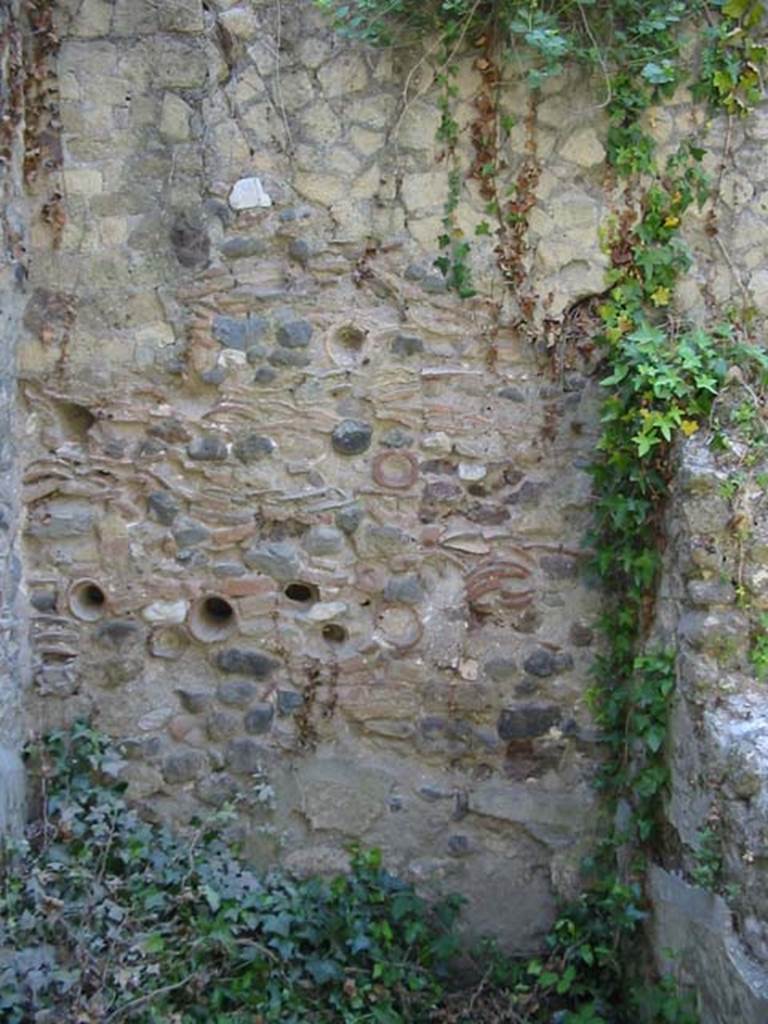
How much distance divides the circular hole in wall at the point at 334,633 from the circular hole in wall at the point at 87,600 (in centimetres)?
80

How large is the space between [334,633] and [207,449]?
30.9 inches

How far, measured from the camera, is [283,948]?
3816 millimetres

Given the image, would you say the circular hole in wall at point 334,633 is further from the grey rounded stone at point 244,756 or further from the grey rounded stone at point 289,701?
the grey rounded stone at point 244,756

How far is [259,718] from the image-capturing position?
4250mm

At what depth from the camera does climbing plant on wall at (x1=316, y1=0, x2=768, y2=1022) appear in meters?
3.95

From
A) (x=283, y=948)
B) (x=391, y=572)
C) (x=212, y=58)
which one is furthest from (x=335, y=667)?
(x=212, y=58)

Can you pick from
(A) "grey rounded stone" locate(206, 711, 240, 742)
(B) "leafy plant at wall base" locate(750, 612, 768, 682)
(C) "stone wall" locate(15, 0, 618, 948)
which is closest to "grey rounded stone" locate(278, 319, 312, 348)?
(C) "stone wall" locate(15, 0, 618, 948)

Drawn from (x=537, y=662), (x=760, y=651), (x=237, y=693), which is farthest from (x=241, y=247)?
(x=760, y=651)

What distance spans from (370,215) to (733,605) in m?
1.80

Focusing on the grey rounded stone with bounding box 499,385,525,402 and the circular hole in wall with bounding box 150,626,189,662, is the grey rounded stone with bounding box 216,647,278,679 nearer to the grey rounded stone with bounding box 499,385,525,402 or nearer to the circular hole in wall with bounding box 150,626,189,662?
the circular hole in wall with bounding box 150,626,189,662

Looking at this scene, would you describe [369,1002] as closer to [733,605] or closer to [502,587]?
[502,587]

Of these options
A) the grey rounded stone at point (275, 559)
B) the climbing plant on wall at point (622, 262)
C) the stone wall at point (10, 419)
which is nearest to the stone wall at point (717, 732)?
the climbing plant on wall at point (622, 262)

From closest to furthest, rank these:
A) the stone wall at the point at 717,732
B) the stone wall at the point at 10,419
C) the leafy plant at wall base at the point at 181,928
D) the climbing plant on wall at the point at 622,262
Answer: the stone wall at the point at 717,732 → the leafy plant at wall base at the point at 181,928 → the climbing plant on wall at the point at 622,262 → the stone wall at the point at 10,419

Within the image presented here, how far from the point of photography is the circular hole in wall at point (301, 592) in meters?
4.26
